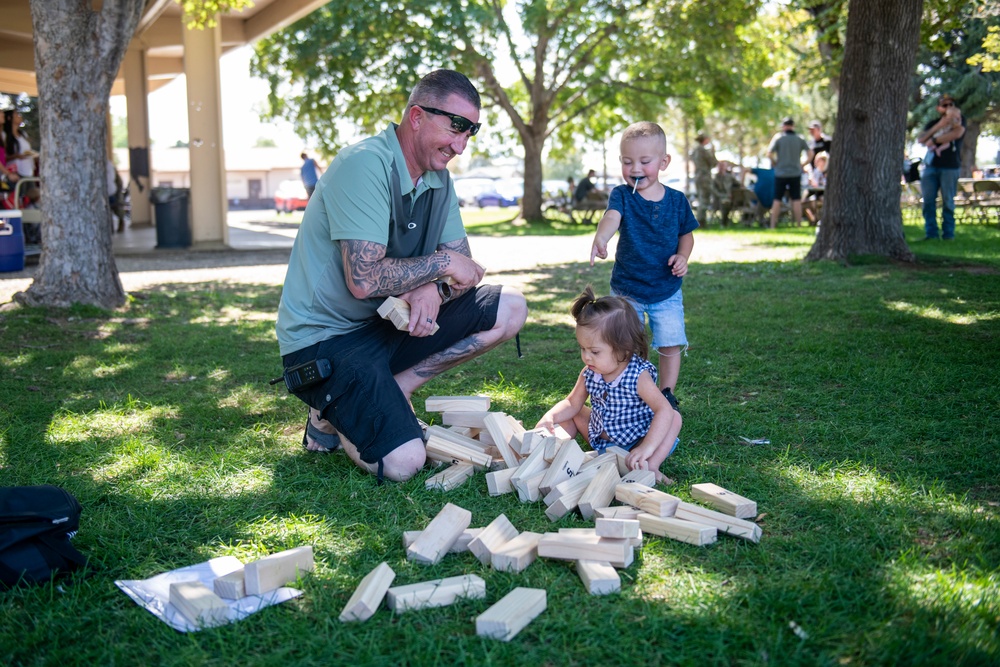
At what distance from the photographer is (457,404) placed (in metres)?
4.29

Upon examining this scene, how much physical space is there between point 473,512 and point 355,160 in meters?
1.67

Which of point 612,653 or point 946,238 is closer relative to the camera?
point 612,653

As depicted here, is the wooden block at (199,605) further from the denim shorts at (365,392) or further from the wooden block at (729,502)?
the wooden block at (729,502)

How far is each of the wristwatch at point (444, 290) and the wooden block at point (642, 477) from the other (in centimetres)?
128

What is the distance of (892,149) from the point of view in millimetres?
10438

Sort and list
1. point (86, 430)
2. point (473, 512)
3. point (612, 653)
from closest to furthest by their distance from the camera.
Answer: point (612, 653)
point (473, 512)
point (86, 430)

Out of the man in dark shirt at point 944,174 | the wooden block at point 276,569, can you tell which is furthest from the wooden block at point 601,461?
the man in dark shirt at point 944,174

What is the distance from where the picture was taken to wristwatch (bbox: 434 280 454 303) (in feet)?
13.4

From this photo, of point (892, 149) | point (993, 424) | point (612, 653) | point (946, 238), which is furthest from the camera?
point (946, 238)

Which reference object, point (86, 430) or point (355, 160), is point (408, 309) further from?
point (86, 430)

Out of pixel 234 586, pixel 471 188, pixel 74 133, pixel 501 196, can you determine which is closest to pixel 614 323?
pixel 234 586

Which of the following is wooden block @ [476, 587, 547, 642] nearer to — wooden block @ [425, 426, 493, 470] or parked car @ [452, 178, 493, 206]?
wooden block @ [425, 426, 493, 470]

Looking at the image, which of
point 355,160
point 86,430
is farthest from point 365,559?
point 86,430

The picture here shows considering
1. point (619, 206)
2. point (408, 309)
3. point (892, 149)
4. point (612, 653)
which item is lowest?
point (612, 653)
